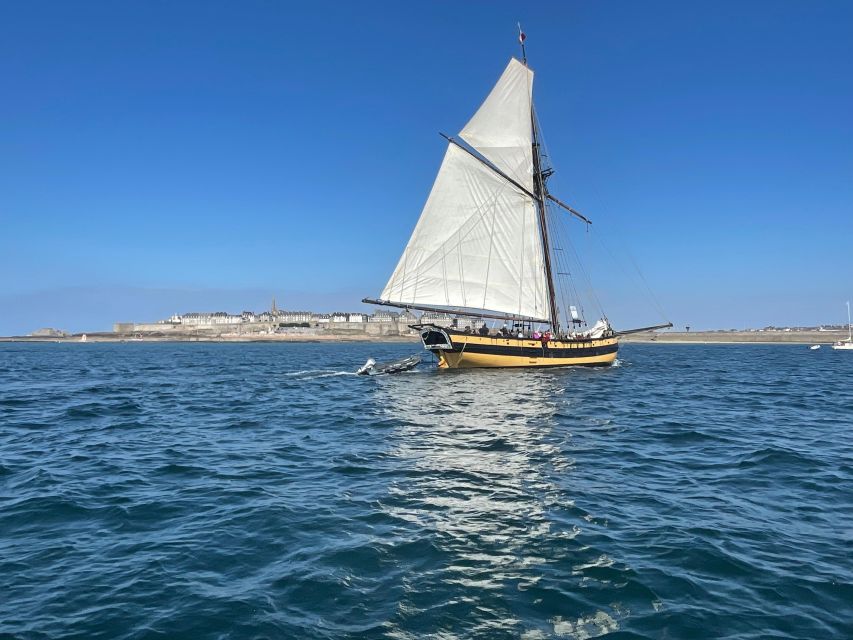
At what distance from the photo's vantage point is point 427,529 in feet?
27.4

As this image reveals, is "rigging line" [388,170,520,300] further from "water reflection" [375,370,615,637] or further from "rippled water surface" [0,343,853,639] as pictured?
"rippled water surface" [0,343,853,639]

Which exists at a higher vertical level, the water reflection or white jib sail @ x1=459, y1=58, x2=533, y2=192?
white jib sail @ x1=459, y1=58, x2=533, y2=192

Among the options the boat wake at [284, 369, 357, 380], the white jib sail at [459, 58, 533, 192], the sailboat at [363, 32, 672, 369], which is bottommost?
the boat wake at [284, 369, 357, 380]

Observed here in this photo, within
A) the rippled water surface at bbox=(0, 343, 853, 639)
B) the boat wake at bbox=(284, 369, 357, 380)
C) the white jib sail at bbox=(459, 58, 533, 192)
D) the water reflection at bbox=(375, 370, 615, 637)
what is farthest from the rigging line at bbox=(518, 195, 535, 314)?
the rippled water surface at bbox=(0, 343, 853, 639)

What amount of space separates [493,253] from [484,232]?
1856mm

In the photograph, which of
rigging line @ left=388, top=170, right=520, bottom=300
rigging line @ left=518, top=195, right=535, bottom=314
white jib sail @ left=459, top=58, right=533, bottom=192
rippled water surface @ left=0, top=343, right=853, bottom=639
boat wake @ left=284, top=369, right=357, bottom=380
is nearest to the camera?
rippled water surface @ left=0, top=343, right=853, bottom=639

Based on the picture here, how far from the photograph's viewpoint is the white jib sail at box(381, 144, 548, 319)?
141 feet

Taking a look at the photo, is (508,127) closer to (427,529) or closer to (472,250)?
(472,250)

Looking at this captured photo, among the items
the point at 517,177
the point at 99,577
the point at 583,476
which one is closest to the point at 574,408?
the point at 583,476

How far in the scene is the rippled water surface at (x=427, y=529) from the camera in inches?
230

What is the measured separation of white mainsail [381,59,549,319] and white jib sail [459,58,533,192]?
→ 0.08 m

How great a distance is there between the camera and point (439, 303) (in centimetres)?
4347

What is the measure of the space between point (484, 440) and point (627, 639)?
402 inches

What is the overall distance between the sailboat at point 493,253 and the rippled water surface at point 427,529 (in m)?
24.0
